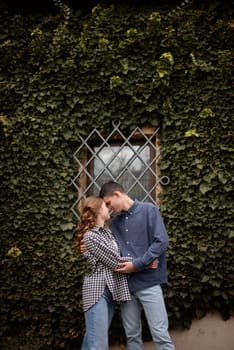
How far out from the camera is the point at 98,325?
3.03 metres

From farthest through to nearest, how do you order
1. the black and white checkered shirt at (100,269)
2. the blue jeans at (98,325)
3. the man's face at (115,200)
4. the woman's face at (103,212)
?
1. the man's face at (115,200)
2. the woman's face at (103,212)
3. the black and white checkered shirt at (100,269)
4. the blue jeans at (98,325)

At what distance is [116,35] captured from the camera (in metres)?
4.56

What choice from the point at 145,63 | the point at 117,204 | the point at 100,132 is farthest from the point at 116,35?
the point at 117,204

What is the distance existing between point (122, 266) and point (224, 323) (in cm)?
145

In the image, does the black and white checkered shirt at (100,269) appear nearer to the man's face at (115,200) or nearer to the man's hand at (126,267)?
the man's hand at (126,267)

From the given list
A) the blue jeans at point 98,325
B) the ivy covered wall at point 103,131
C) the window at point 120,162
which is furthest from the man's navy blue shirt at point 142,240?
the window at point 120,162

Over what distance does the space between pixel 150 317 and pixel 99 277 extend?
18.0 inches

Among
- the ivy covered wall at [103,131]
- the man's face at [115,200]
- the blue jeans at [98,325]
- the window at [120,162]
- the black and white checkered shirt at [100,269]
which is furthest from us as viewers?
the window at [120,162]

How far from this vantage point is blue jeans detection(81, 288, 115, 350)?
300 cm

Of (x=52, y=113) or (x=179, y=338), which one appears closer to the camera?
(x=179, y=338)

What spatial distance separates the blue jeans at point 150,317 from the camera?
10.3ft

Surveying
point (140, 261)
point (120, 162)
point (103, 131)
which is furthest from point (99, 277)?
point (103, 131)

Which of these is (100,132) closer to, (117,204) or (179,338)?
(117,204)

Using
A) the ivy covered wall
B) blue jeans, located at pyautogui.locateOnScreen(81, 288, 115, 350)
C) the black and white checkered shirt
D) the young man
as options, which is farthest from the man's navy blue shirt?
the ivy covered wall
